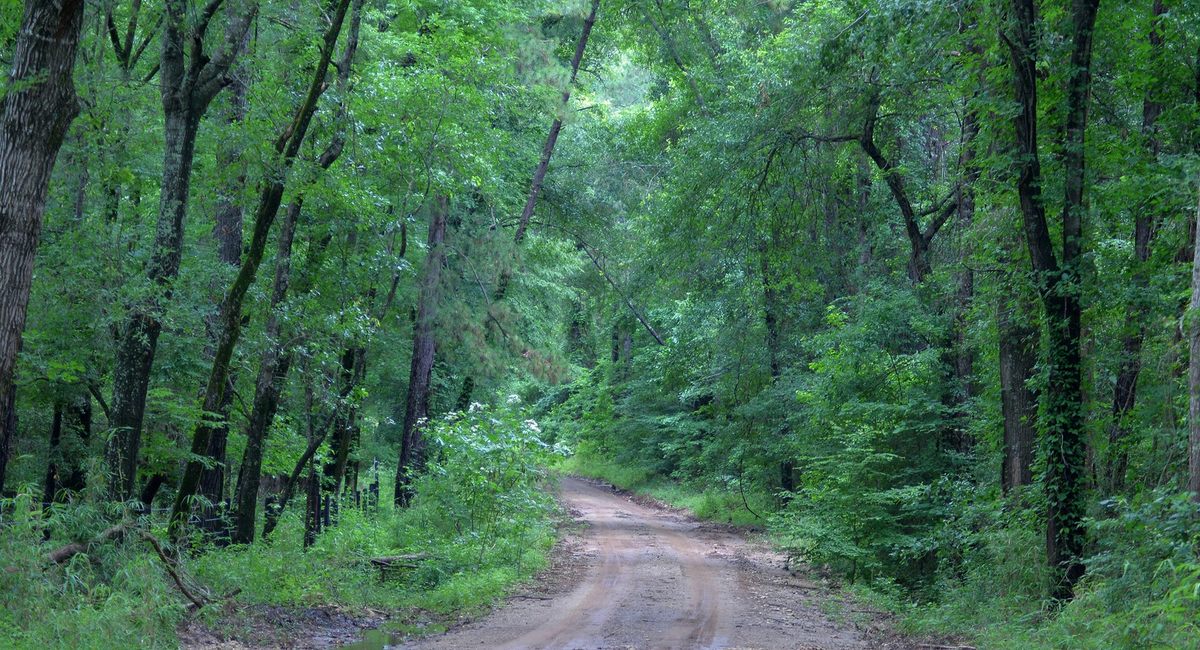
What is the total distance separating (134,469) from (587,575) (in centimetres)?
744

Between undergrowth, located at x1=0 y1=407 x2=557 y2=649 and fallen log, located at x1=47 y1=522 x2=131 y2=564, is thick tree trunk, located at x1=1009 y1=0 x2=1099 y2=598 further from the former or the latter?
fallen log, located at x1=47 y1=522 x2=131 y2=564

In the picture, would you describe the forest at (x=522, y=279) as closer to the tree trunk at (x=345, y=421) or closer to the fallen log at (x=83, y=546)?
the fallen log at (x=83, y=546)

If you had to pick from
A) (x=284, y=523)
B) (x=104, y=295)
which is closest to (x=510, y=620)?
(x=104, y=295)

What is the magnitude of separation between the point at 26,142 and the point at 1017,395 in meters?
11.2

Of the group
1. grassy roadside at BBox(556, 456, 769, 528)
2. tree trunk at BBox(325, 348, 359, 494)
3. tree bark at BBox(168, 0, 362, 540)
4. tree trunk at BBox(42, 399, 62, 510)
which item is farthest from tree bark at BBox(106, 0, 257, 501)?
grassy roadside at BBox(556, 456, 769, 528)

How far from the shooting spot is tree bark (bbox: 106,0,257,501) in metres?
9.91

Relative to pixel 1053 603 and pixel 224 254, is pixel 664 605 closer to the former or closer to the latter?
pixel 1053 603

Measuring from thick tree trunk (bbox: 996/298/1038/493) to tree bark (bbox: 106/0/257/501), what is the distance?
9801 millimetres

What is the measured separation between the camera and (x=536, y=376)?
71.9ft

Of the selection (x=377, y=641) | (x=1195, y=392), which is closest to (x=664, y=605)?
(x=377, y=641)

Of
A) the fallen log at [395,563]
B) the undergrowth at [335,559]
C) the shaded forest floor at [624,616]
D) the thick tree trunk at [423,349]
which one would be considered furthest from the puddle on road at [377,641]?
the thick tree trunk at [423,349]

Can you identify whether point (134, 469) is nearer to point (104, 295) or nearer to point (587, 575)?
point (104, 295)

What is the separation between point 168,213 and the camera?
10.1 metres

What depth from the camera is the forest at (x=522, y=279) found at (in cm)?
888
